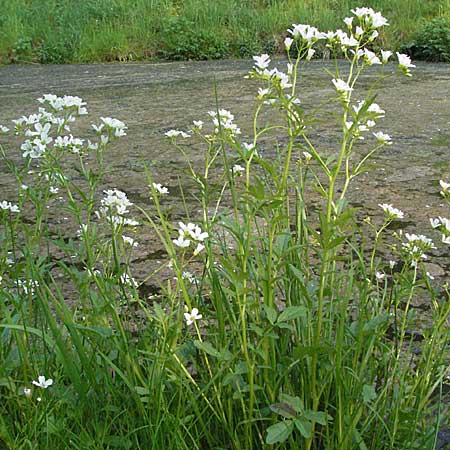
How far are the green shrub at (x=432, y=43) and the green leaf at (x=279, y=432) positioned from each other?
5781 millimetres

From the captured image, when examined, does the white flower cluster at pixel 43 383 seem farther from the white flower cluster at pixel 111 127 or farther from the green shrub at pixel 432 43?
the green shrub at pixel 432 43

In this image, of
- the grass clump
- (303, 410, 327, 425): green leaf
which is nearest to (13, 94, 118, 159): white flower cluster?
the grass clump

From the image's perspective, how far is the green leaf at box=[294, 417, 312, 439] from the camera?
2.93ft

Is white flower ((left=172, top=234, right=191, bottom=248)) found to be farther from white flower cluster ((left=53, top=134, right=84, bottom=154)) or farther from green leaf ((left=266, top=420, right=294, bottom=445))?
white flower cluster ((left=53, top=134, right=84, bottom=154))

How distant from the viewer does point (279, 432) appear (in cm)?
90

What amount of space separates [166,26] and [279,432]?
21.0ft

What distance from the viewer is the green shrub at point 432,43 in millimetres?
6254

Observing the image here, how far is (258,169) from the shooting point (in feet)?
8.34

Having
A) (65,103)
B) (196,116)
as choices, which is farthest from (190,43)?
(65,103)

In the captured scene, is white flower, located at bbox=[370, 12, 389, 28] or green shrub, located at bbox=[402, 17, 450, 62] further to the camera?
green shrub, located at bbox=[402, 17, 450, 62]

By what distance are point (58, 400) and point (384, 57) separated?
0.64 metres

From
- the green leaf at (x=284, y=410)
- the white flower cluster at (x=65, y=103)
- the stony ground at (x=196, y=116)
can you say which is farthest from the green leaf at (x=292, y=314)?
the white flower cluster at (x=65, y=103)

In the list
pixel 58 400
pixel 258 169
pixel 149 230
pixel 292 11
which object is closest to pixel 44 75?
pixel 292 11

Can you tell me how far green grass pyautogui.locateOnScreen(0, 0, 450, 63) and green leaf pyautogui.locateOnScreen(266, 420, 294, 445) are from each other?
19.7ft
